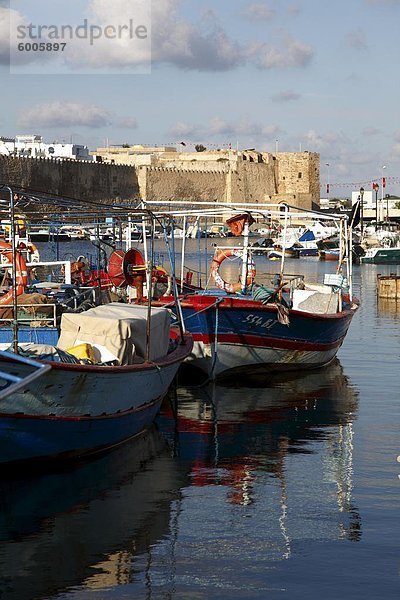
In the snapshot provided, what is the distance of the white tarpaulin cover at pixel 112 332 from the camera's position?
9227 mm

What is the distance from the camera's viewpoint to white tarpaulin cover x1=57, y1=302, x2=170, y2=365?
9227 millimetres

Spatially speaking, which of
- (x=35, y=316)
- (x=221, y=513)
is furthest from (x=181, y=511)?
(x=35, y=316)

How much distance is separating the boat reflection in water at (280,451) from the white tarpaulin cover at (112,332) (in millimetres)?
988

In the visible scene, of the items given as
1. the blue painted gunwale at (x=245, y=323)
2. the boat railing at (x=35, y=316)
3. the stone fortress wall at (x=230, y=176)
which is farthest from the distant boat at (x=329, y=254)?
the stone fortress wall at (x=230, y=176)

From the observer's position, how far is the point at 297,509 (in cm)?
784

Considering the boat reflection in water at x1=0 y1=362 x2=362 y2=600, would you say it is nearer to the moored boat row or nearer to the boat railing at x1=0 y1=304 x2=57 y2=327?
the moored boat row

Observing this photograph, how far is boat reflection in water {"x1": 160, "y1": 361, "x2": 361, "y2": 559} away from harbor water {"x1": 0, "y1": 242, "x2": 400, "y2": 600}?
0.06 ft

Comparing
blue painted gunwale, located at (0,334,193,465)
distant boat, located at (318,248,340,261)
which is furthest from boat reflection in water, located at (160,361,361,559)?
distant boat, located at (318,248,340,261)

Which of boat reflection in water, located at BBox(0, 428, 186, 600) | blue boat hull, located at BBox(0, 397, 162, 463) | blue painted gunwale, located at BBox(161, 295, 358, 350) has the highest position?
blue painted gunwale, located at BBox(161, 295, 358, 350)

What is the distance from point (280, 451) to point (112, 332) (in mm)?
1795

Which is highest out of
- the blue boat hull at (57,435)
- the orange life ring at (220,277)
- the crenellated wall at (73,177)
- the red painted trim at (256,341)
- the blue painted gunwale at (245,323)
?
the crenellated wall at (73,177)

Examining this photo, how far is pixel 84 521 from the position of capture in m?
7.56

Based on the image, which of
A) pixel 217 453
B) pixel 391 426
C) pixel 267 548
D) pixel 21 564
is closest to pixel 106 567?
pixel 21 564

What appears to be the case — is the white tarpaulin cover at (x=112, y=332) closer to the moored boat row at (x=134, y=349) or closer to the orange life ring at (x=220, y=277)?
the moored boat row at (x=134, y=349)
